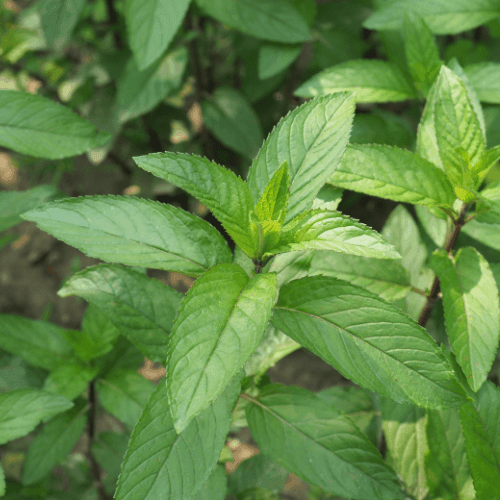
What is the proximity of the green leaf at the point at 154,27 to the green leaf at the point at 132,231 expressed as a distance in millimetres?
841

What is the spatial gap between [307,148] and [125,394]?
1.08 meters

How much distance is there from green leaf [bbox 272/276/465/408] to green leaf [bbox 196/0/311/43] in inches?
55.1

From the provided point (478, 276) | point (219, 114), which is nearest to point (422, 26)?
point (478, 276)

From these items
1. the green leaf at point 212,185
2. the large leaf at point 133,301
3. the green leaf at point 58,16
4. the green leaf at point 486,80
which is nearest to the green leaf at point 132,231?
the green leaf at point 212,185

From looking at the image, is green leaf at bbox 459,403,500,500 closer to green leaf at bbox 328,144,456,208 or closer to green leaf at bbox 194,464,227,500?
green leaf at bbox 328,144,456,208

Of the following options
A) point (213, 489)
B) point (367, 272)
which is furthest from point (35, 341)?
point (367, 272)

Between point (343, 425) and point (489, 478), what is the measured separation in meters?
0.37

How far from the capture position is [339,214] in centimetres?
94

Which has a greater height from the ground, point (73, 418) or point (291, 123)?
point (291, 123)

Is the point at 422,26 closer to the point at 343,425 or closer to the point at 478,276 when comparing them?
the point at 478,276

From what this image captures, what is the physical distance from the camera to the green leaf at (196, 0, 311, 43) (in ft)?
6.31

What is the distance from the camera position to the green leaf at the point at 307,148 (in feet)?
3.40

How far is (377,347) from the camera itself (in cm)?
96

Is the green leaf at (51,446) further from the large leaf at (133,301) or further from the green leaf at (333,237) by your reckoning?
the green leaf at (333,237)
